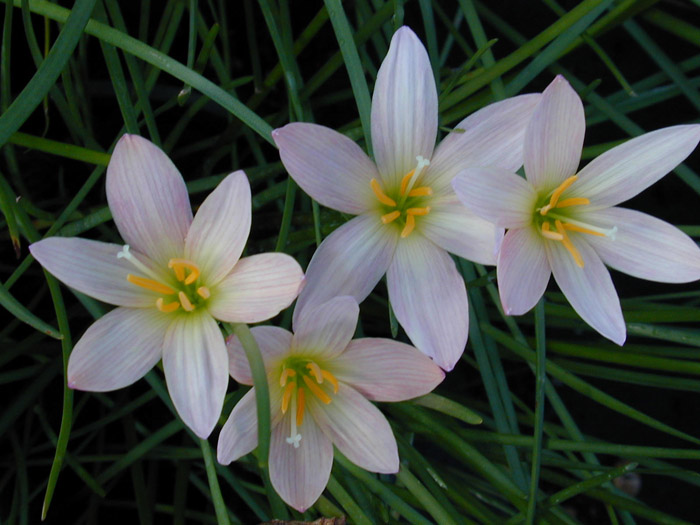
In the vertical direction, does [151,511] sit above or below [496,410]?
below

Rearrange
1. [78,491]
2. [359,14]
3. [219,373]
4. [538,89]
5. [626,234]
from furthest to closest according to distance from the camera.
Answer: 1. [538,89]
2. [78,491]
3. [359,14]
4. [626,234]
5. [219,373]

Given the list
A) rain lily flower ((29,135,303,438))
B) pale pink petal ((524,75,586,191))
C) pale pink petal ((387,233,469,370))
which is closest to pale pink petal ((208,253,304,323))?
rain lily flower ((29,135,303,438))

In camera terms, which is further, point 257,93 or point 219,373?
point 257,93

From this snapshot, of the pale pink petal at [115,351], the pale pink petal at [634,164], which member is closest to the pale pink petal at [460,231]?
the pale pink petal at [634,164]

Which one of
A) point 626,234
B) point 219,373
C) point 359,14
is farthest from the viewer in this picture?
point 359,14

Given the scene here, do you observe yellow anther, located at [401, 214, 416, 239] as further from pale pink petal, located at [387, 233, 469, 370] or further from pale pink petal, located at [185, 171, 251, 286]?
pale pink petal, located at [185, 171, 251, 286]

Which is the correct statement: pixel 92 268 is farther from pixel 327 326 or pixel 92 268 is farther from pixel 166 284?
pixel 327 326

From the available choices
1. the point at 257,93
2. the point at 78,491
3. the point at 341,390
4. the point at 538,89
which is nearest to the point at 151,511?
the point at 78,491

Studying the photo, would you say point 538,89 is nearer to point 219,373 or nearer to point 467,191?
point 467,191
